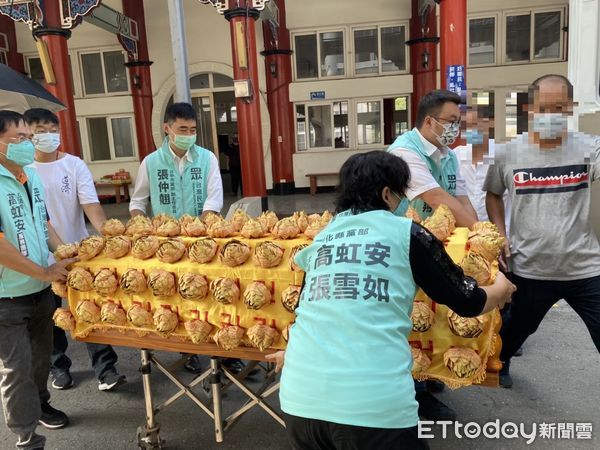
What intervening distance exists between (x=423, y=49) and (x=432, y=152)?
29.1 feet

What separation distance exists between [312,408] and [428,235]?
62 centimetres

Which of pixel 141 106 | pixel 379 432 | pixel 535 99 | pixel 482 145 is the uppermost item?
pixel 141 106

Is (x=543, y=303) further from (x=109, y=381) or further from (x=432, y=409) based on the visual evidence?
(x=109, y=381)

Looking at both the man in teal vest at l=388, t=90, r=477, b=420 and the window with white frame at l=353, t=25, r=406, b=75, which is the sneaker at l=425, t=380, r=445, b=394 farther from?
the window with white frame at l=353, t=25, r=406, b=75

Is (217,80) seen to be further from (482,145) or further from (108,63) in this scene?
(482,145)

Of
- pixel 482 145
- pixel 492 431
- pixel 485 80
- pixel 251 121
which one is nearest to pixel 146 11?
pixel 251 121

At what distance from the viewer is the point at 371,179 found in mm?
1445

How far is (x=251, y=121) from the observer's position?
8047 mm

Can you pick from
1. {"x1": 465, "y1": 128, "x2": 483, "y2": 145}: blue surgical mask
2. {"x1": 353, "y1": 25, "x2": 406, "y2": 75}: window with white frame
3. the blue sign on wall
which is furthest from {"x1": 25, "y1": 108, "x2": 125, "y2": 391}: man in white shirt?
{"x1": 353, "y1": 25, "x2": 406, "y2": 75}: window with white frame

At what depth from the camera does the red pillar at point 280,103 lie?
1094 centimetres

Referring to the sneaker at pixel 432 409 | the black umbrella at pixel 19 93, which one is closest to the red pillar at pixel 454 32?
the black umbrella at pixel 19 93

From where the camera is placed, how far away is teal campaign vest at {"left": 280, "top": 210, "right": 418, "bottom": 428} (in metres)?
1.31

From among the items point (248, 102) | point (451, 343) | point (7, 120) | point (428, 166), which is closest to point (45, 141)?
point (7, 120)

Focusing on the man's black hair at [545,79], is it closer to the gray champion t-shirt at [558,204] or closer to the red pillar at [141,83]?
the gray champion t-shirt at [558,204]
